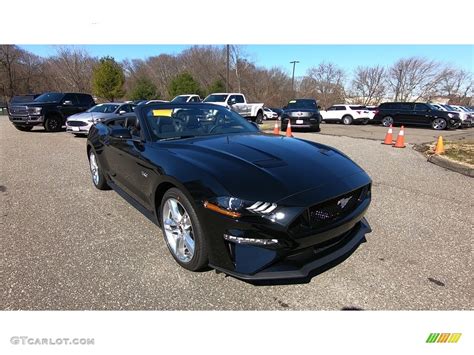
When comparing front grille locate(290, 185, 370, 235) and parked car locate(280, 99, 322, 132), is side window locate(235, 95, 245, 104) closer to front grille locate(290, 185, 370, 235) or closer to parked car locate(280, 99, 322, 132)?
parked car locate(280, 99, 322, 132)

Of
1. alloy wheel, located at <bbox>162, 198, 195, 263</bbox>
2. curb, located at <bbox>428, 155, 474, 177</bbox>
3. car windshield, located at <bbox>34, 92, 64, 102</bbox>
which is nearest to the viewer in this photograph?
alloy wheel, located at <bbox>162, 198, 195, 263</bbox>

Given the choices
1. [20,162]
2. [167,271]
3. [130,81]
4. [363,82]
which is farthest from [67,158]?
[363,82]

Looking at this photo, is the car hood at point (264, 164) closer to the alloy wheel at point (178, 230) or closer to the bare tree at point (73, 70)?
the alloy wheel at point (178, 230)

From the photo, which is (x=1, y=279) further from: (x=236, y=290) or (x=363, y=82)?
(x=363, y=82)

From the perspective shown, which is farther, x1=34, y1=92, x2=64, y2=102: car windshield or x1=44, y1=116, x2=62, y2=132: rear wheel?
x1=34, y1=92, x2=64, y2=102: car windshield

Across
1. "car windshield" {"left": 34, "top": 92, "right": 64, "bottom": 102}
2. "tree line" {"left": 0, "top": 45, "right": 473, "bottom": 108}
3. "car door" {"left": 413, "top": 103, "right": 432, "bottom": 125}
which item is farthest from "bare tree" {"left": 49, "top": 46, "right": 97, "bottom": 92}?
"car door" {"left": 413, "top": 103, "right": 432, "bottom": 125}

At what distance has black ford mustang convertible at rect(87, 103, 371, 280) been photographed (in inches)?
80.9

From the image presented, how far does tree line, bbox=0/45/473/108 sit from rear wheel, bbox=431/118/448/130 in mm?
25336

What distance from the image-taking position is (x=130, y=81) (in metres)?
54.7

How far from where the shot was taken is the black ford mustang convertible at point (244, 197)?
205 centimetres
